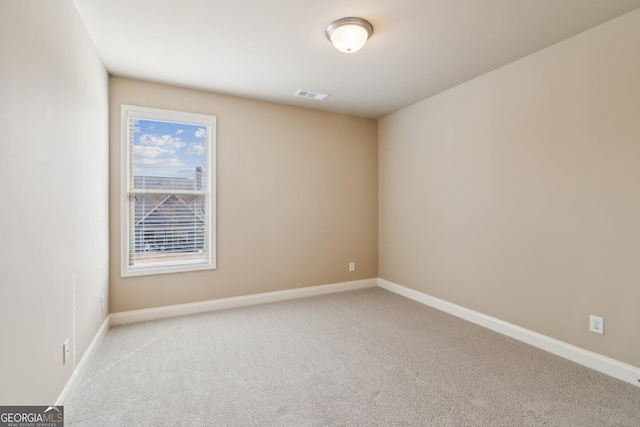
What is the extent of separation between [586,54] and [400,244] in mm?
2735

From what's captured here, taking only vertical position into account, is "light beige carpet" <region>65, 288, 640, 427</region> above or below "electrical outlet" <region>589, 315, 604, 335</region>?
below

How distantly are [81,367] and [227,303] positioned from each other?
163cm

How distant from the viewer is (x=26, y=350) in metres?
1.46

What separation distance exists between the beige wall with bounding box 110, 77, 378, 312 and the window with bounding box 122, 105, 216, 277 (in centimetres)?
9

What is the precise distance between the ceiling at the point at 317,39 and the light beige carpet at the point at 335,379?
103 inches

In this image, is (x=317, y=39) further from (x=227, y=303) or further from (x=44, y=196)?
(x=227, y=303)

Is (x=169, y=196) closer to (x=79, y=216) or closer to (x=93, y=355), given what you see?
(x=79, y=216)

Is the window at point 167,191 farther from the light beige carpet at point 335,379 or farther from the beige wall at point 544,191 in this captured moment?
the beige wall at point 544,191

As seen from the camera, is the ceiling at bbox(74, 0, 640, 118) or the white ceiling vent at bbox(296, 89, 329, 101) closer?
the ceiling at bbox(74, 0, 640, 118)

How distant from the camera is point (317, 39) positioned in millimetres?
2486

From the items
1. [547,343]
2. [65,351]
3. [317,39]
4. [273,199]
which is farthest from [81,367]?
[547,343]

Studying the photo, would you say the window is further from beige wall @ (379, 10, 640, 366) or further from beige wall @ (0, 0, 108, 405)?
beige wall @ (379, 10, 640, 366)
